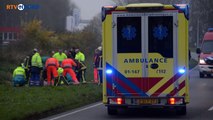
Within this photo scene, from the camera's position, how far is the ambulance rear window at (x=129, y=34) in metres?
16.7

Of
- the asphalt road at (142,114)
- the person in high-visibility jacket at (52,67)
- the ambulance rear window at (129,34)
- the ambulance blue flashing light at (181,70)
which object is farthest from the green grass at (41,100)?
the ambulance blue flashing light at (181,70)

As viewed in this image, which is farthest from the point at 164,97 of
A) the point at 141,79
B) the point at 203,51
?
the point at 203,51

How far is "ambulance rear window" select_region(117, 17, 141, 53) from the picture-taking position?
Result: 16.7m

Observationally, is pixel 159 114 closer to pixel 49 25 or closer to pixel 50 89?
pixel 50 89

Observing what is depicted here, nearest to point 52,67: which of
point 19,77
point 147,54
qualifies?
point 19,77

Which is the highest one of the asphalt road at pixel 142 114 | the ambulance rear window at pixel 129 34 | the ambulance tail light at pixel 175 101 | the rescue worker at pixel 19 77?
the ambulance rear window at pixel 129 34

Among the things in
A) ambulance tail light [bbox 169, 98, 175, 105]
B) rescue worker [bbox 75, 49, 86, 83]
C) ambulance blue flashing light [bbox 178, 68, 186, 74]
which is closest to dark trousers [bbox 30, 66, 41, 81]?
rescue worker [bbox 75, 49, 86, 83]

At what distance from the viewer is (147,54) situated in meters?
16.6

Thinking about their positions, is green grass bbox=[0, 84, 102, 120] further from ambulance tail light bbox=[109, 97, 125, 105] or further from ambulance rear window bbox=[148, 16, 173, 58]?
ambulance rear window bbox=[148, 16, 173, 58]

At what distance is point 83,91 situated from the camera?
2416 cm

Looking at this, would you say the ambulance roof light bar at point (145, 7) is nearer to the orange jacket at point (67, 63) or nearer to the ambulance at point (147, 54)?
the ambulance at point (147, 54)

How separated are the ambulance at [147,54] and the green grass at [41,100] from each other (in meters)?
2.36

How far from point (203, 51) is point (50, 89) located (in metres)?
14.7

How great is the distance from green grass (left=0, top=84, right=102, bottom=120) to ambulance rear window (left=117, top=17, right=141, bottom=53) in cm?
285
